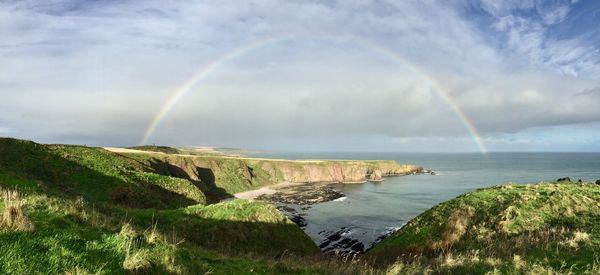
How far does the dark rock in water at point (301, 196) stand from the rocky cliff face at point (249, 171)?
45.3ft

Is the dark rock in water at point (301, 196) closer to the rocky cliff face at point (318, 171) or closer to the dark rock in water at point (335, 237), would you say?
the rocky cliff face at point (318, 171)

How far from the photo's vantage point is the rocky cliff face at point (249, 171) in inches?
3981

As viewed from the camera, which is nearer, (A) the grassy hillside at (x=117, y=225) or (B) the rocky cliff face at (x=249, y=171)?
(A) the grassy hillside at (x=117, y=225)

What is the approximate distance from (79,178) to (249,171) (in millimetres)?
86093

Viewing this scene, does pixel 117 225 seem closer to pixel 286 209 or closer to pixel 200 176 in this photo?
pixel 286 209

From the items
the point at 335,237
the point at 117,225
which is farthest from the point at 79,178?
the point at 335,237

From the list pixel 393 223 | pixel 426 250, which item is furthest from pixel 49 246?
pixel 393 223

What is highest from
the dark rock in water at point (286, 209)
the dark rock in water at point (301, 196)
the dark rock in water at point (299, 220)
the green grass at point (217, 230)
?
the green grass at point (217, 230)

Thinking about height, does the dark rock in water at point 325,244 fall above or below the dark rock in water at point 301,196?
below

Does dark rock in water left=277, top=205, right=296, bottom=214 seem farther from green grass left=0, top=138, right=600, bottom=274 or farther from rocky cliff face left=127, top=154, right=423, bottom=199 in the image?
green grass left=0, top=138, right=600, bottom=274

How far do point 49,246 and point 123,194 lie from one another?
36008 mm

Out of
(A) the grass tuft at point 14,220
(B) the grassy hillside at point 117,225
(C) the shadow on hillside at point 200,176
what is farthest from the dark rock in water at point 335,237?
(A) the grass tuft at point 14,220

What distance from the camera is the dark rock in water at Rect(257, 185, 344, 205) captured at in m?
94.4

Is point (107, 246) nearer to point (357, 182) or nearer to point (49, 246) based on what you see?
point (49, 246)
